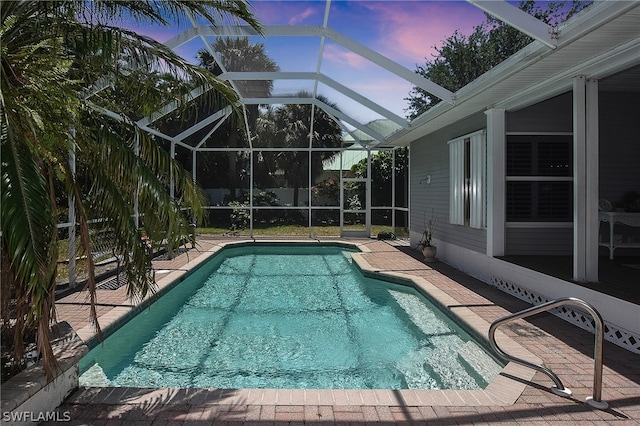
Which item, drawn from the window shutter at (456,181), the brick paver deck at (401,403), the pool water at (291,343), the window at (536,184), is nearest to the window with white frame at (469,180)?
the window shutter at (456,181)

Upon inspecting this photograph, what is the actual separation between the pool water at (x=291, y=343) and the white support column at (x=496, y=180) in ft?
5.16

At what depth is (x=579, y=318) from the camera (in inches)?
191

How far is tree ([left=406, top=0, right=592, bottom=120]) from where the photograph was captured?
66.5ft

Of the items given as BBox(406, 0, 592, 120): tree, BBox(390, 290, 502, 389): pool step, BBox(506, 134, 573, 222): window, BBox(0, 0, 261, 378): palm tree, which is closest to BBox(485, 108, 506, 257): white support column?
BBox(506, 134, 573, 222): window

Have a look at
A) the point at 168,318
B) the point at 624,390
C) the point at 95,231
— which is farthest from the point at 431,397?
the point at 168,318

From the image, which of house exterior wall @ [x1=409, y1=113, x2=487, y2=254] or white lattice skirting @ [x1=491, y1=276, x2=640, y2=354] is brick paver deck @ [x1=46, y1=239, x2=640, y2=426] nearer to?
white lattice skirting @ [x1=491, y1=276, x2=640, y2=354]

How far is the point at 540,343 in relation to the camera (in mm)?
4242

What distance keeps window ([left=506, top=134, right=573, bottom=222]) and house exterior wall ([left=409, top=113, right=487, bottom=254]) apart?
0.68 m

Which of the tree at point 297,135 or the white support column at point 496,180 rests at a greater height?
the tree at point 297,135

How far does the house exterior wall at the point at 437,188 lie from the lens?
8.05m

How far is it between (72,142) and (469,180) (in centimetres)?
659

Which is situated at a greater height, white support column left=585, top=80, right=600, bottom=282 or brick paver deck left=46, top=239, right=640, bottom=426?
white support column left=585, top=80, right=600, bottom=282

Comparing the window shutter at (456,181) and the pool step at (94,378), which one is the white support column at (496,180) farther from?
the pool step at (94,378)

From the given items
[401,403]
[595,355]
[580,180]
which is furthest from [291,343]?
[580,180]
